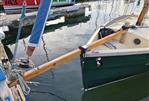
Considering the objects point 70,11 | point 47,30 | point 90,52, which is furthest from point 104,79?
point 70,11

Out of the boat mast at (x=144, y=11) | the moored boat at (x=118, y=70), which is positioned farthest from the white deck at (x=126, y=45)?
the boat mast at (x=144, y=11)

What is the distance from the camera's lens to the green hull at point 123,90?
10.6 metres

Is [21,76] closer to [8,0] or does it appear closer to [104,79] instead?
[104,79]

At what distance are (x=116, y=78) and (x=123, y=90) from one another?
1.68 ft

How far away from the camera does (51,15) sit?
83.9 ft

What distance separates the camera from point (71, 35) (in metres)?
19.7

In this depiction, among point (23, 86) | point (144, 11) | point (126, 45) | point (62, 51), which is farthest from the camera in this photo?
point (62, 51)

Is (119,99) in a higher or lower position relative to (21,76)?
lower

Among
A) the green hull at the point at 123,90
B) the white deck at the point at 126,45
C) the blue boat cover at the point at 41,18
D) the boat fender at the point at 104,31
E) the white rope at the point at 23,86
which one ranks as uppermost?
the blue boat cover at the point at 41,18

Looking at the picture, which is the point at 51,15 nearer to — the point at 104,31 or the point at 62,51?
the point at 62,51

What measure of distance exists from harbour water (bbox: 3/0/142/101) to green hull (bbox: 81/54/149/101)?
0.63m

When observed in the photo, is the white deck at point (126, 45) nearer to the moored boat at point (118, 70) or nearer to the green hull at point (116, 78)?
the moored boat at point (118, 70)

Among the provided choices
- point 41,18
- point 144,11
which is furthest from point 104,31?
point 41,18

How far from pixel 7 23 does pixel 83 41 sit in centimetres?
680
